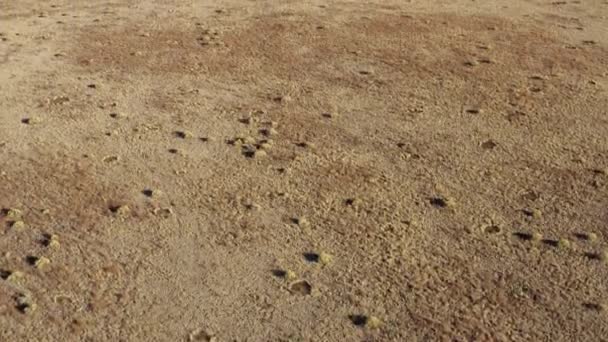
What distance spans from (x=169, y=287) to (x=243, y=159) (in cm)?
190

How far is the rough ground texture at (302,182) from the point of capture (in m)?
4.81

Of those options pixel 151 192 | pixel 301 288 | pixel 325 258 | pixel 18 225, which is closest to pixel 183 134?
pixel 151 192

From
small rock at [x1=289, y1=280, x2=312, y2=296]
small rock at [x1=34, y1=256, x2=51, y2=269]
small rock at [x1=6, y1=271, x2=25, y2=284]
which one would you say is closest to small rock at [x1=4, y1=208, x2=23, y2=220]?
small rock at [x1=34, y1=256, x2=51, y2=269]

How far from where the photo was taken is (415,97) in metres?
8.16

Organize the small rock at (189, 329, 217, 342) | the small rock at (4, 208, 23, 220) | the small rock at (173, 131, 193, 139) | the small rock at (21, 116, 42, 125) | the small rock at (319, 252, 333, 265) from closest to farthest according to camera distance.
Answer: the small rock at (189, 329, 217, 342) → the small rock at (319, 252, 333, 265) → the small rock at (4, 208, 23, 220) → the small rock at (173, 131, 193, 139) → the small rock at (21, 116, 42, 125)

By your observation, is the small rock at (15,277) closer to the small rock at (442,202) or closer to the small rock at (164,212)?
the small rock at (164,212)

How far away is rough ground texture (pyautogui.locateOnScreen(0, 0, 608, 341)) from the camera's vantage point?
4812 mm

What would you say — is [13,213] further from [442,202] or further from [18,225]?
[442,202]

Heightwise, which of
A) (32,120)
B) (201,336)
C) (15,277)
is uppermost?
(32,120)

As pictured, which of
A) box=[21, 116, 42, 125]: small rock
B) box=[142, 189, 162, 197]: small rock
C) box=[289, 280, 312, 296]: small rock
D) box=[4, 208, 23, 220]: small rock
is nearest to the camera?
box=[289, 280, 312, 296]: small rock

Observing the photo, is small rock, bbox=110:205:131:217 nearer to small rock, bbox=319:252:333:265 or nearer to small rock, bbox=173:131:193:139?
small rock, bbox=173:131:193:139

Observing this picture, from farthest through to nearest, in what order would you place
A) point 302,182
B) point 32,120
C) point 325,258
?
point 32,120, point 302,182, point 325,258

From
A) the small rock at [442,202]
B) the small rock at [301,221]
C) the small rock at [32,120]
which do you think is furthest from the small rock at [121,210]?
the small rock at [442,202]

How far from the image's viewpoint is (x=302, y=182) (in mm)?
6320
